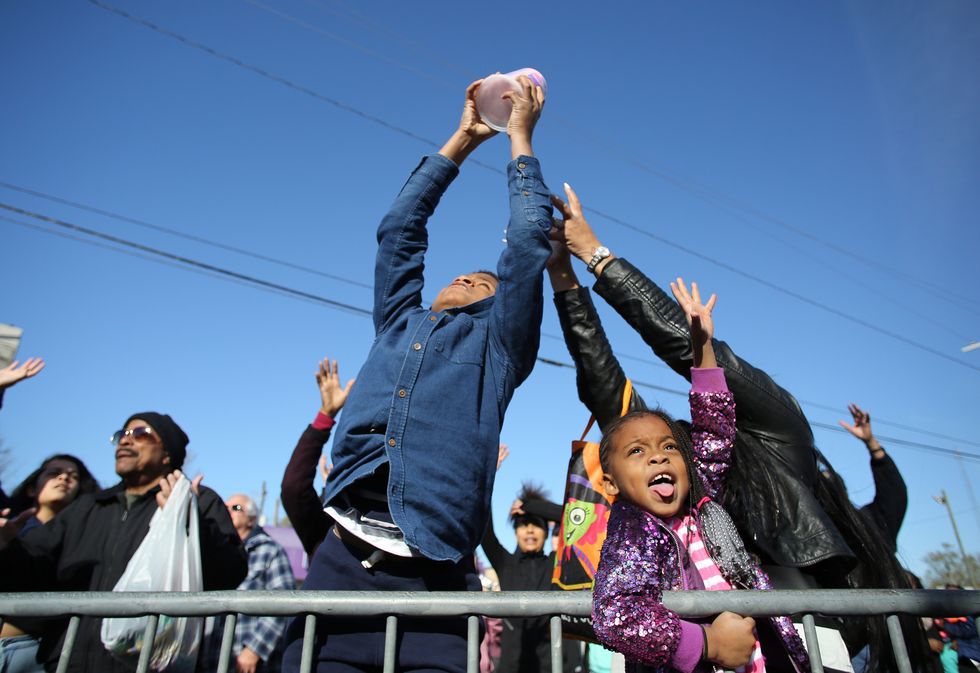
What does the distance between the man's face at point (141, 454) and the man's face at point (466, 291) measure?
188cm

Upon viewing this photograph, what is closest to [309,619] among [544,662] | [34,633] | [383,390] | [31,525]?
[383,390]

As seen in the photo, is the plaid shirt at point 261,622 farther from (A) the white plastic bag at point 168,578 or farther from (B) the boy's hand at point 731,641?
(B) the boy's hand at point 731,641

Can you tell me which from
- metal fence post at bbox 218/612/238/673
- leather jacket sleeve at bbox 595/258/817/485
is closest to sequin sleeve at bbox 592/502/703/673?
leather jacket sleeve at bbox 595/258/817/485

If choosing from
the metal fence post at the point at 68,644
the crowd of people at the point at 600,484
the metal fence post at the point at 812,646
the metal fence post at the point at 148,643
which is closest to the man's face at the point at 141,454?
the crowd of people at the point at 600,484

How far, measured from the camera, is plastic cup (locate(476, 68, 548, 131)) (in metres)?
2.61

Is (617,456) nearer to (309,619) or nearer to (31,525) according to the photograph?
(309,619)

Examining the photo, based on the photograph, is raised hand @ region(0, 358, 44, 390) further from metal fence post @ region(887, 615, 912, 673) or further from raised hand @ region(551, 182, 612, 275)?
metal fence post @ region(887, 615, 912, 673)

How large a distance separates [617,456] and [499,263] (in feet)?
2.31

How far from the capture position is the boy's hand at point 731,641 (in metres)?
1.61

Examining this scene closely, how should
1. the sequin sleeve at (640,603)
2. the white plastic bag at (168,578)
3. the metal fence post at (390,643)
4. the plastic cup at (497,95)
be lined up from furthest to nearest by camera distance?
the plastic cup at (497,95) < the white plastic bag at (168,578) < the metal fence post at (390,643) < the sequin sleeve at (640,603)

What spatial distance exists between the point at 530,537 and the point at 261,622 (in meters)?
2.29

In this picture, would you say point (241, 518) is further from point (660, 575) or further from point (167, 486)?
point (660, 575)

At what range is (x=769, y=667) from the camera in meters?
1.78

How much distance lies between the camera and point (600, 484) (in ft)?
8.14
